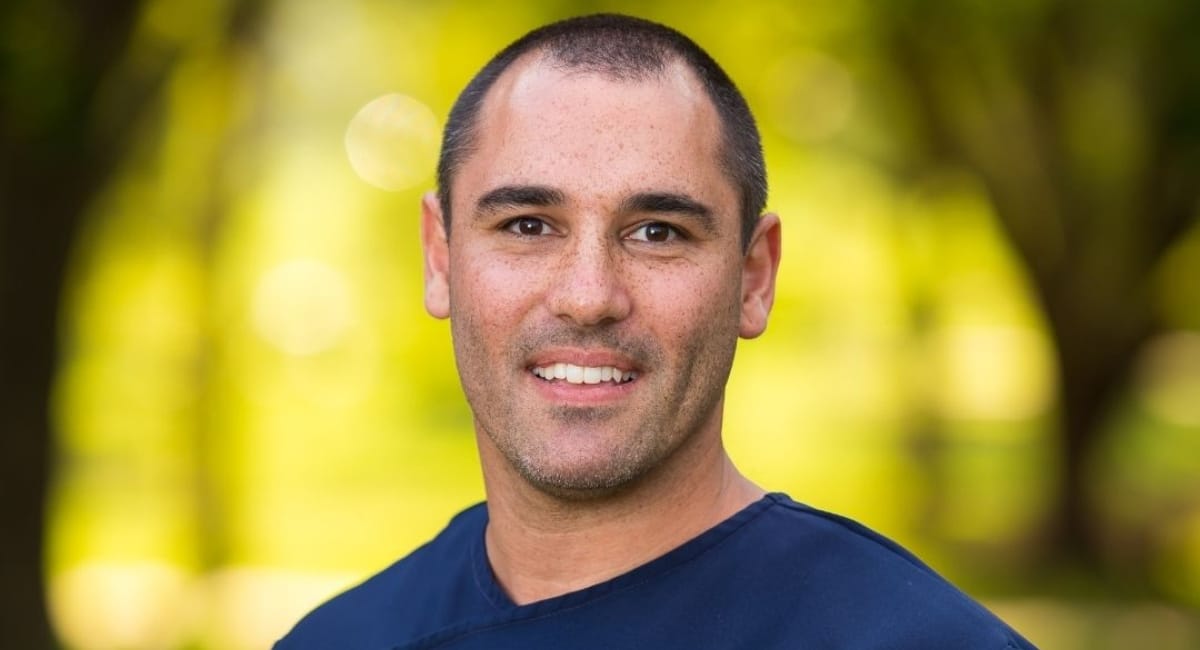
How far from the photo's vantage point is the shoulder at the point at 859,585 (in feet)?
8.26

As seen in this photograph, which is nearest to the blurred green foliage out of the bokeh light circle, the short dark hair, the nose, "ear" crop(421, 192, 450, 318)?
the bokeh light circle

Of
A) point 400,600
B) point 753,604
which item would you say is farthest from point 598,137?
point 400,600

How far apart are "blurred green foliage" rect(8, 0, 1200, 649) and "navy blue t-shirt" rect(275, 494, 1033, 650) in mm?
4595

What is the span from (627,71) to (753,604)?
0.88 meters

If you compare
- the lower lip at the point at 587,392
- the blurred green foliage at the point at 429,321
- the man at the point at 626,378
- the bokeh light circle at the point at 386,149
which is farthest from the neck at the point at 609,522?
the bokeh light circle at the point at 386,149

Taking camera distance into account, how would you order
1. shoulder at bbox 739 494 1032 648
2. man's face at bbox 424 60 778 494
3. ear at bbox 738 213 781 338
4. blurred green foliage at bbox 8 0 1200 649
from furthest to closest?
blurred green foliage at bbox 8 0 1200 649, ear at bbox 738 213 781 338, man's face at bbox 424 60 778 494, shoulder at bbox 739 494 1032 648

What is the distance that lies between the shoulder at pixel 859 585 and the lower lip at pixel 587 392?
1.11ft

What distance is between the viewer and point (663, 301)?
2629 mm

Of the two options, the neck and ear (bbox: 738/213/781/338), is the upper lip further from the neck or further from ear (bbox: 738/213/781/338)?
ear (bbox: 738/213/781/338)

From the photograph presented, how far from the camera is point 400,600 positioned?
3041mm

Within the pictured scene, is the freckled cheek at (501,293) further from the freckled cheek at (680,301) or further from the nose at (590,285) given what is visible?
the freckled cheek at (680,301)

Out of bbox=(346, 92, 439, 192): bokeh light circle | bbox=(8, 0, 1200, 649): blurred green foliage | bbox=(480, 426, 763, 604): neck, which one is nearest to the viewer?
bbox=(480, 426, 763, 604): neck

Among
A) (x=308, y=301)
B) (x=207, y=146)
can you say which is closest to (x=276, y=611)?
(x=207, y=146)

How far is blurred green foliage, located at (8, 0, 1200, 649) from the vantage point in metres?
12.5
